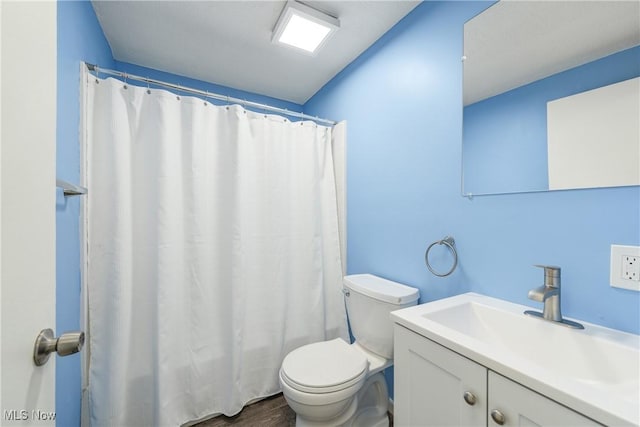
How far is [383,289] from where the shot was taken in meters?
1.39

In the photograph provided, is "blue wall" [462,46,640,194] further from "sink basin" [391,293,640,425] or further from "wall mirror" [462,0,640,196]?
"sink basin" [391,293,640,425]

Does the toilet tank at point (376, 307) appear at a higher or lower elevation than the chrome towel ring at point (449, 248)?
lower

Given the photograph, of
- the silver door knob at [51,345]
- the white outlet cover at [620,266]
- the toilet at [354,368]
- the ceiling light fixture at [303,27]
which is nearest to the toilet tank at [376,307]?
the toilet at [354,368]

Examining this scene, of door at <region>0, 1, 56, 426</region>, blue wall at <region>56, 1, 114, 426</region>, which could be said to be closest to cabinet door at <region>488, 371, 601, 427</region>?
door at <region>0, 1, 56, 426</region>

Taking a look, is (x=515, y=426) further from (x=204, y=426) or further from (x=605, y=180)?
(x=204, y=426)

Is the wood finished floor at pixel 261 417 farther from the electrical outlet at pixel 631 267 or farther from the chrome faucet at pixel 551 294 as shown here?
the electrical outlet at pixel 631 267

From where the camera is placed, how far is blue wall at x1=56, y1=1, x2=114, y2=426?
3.11ft

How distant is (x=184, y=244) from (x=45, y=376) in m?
1.04

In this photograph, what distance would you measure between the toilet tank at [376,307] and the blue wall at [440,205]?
13 cm

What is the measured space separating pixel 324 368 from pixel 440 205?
1.02 metres

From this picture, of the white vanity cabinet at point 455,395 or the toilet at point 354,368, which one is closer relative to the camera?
the white vanity cabinet at point 455,395

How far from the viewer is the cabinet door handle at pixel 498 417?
614 mm

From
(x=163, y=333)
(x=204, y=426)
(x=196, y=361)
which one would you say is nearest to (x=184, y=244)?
(x=163, y=333)

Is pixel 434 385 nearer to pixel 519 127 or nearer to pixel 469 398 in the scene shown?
pixel 469 398
